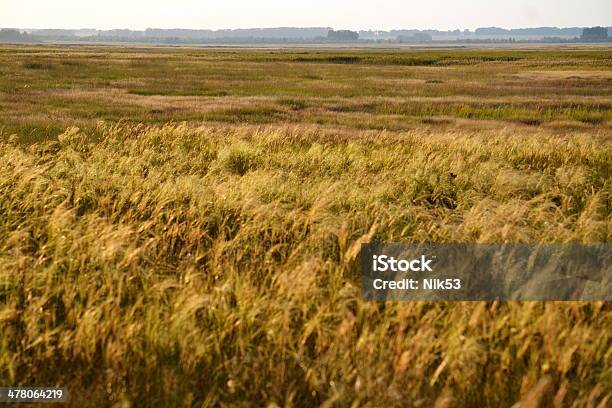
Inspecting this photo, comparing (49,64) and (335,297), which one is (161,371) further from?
(49,64)

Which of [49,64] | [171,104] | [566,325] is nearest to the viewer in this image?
[566,325]

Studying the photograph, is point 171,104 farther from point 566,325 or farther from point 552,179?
point 566,325

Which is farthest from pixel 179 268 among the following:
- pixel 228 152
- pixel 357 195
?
pixel 228 152

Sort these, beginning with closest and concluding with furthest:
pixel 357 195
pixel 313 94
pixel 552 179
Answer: pixel 357 195 → pixel 552 179 → pixel 313 94

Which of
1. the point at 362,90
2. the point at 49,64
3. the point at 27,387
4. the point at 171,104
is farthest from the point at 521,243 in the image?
the point at 49,64

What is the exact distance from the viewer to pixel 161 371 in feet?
12.1

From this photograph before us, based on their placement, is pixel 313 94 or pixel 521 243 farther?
pixel 313 94

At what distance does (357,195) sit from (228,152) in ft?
13.7

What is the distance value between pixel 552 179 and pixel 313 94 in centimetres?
2623

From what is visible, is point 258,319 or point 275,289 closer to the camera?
point 258,319

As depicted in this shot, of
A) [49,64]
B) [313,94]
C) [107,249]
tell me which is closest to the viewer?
[107,249]

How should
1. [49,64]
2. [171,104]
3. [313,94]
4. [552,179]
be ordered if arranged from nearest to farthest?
[552,179] → [171,104] → [313,94] → [49,64]

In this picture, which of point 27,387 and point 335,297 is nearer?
point 27,387

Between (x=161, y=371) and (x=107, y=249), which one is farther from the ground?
(x=107, y=249)
